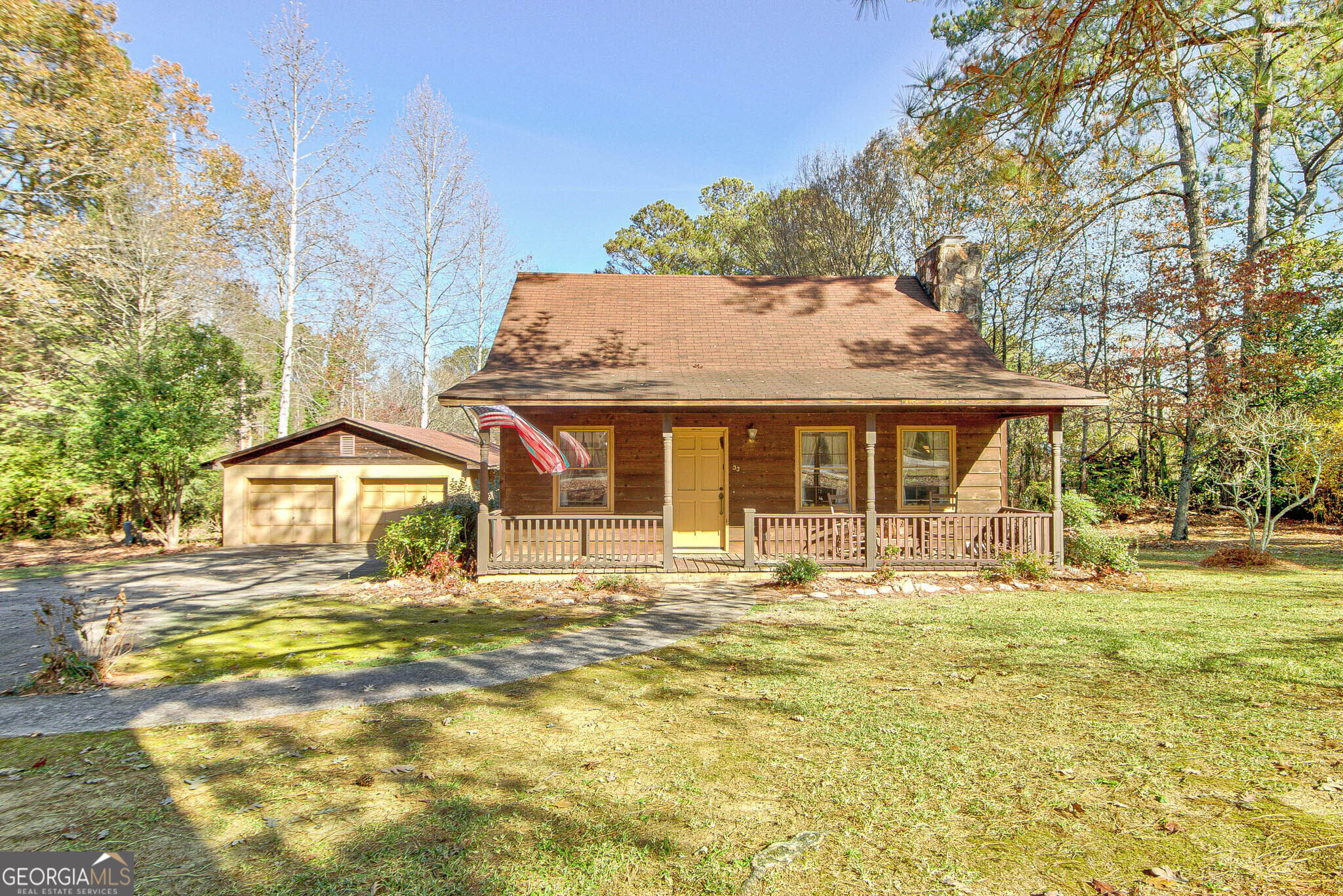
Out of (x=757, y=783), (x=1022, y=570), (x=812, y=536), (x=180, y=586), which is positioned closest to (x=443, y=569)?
(x=180, y=586)

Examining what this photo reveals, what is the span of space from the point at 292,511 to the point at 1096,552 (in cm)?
1833

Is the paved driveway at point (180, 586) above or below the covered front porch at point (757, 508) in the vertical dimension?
below

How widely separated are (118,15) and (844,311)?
910 inches

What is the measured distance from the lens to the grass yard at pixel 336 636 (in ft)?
19.5

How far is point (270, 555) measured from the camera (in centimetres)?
1459

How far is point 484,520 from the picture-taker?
10.1m

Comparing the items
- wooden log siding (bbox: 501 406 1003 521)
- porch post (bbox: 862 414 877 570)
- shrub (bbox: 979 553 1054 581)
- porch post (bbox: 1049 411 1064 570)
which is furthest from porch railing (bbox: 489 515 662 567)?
porch post (bbox: 1049 411 1064 570)

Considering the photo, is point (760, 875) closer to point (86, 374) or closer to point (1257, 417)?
point (1257, 417)

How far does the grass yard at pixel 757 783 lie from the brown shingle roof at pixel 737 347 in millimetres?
5266

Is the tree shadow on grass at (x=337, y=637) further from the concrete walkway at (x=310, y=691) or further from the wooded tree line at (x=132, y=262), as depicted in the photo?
the wooded tree line at (x=132, y=262)

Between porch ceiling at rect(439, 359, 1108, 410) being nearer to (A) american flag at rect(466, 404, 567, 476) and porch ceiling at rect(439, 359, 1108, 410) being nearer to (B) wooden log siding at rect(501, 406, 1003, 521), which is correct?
(A) american flag at rect(466, 404, 567, 476)

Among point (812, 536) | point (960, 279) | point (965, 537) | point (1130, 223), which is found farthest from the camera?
point (1130, 223)

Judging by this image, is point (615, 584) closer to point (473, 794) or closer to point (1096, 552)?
point (473, 794)

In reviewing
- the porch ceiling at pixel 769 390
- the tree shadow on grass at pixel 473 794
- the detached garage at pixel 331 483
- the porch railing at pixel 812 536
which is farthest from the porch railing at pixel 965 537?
the detached garage at pixel 331 483
